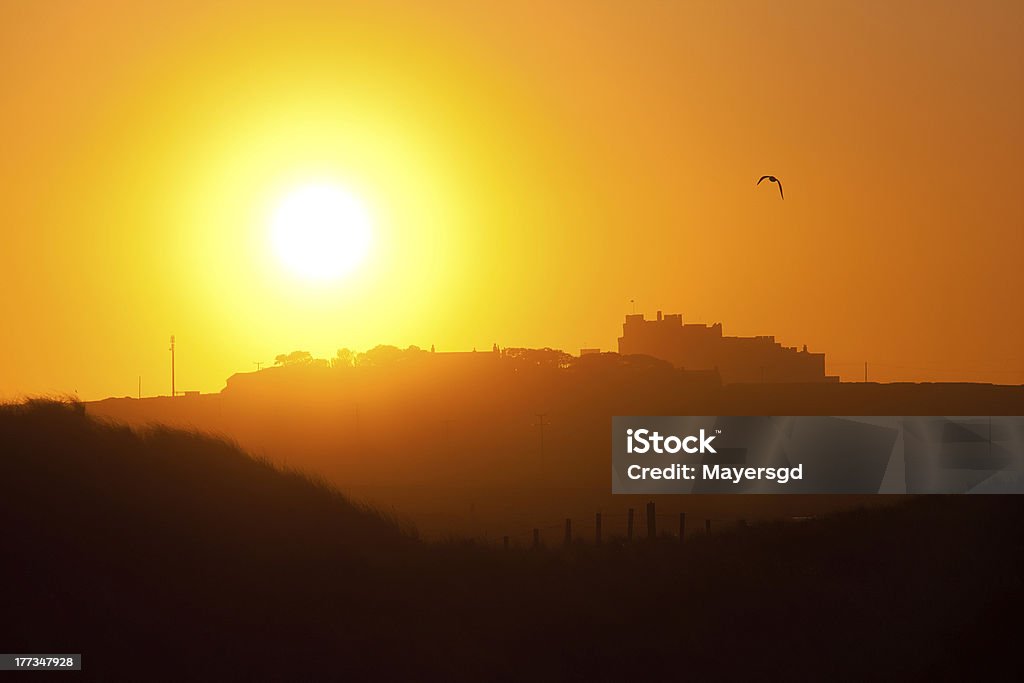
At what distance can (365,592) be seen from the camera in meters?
35.5

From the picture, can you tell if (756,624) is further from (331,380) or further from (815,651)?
(331,380)

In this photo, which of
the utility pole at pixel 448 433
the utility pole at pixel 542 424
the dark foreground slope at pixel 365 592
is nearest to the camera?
the dark foreground slope at pixel 365 592

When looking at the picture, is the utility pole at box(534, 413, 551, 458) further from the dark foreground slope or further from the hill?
the dark foreground slope

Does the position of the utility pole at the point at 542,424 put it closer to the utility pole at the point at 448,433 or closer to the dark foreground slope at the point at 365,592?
the utility pole at the point at 448,433

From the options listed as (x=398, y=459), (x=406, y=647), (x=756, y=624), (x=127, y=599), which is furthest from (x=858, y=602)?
(x=398, y=459)

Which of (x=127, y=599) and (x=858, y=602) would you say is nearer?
(x=127, y=599)

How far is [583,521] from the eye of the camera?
337 ft

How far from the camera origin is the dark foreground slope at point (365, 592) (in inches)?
1209

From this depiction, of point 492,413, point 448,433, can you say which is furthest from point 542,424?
point 492,413

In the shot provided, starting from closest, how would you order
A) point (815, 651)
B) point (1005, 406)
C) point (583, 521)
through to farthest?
point (815, 651) < point (583, 521) < point (1005, 406)

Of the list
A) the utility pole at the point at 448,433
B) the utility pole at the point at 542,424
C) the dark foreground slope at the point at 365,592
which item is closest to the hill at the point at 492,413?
the utility pole at the point at 448,433

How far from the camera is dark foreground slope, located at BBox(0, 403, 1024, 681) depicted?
101ft

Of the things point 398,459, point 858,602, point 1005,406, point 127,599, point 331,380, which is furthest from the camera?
point 1005,406

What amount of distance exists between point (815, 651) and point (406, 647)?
9.27 m
